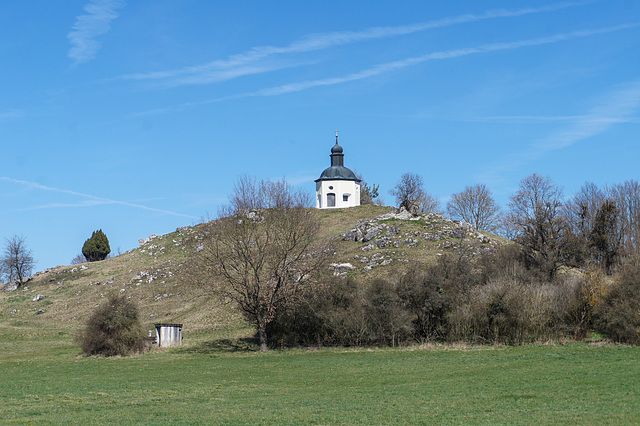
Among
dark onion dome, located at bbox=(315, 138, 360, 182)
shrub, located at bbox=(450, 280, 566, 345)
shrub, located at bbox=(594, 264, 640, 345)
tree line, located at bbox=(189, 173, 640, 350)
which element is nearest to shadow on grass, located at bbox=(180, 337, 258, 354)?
tree line, located at bbox=(189, 173, 640, 350)

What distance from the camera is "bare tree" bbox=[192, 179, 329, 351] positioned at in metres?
41.9

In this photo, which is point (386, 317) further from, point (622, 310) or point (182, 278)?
point (182, 278)

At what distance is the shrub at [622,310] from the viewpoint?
36.5m

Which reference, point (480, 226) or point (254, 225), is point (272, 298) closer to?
point (254, 225)

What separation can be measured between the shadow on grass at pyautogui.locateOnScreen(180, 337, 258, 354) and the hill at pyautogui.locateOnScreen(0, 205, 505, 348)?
2440 millimetres

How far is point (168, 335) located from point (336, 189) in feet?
171

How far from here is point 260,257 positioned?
4238 cm

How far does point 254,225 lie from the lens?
43.1m

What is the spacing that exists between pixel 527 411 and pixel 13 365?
30666 mm

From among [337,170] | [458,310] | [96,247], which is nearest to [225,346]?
[458,310]

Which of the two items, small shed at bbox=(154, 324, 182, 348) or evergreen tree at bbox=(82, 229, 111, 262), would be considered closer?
small shed at bbox=(154, 324, 182, 348)

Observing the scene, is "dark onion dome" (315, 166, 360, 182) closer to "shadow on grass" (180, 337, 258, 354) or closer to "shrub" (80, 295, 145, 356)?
"shadow on grass" (180, 337, 258, 354)

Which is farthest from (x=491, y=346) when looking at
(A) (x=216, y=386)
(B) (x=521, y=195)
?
(B) (x=521, y=195)

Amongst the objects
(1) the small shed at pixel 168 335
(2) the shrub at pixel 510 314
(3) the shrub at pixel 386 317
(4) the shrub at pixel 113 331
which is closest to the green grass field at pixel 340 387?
(4) the shrub at pixel 113 331
